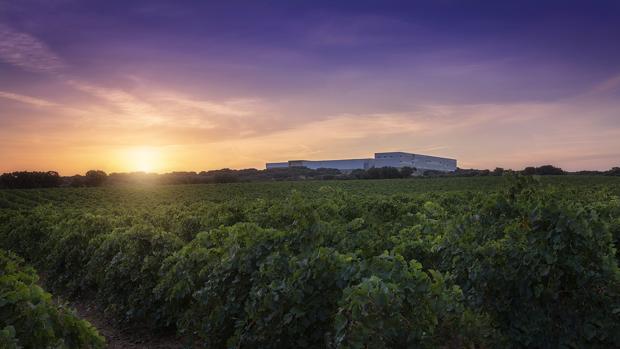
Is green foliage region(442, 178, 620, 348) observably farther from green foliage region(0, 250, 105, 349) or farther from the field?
green foliage region(0, 250, 105, 349)

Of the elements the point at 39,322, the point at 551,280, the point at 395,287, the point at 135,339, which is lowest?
the point at 135,339

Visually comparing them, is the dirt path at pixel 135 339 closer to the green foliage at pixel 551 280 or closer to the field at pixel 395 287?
the field at pixel 395 287

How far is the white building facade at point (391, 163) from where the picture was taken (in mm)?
117250

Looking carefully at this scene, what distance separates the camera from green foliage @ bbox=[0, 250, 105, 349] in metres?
3.80

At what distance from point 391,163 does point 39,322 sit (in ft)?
381

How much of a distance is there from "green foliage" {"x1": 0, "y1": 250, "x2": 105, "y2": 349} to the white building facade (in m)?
113

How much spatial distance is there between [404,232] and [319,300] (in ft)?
15.8

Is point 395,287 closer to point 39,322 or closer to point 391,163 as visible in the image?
point 39,322

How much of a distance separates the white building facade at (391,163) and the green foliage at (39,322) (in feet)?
371

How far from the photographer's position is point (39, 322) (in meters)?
3.84

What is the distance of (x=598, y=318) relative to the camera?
6.02 m

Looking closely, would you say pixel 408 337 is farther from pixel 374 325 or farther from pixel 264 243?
pixel 264 243

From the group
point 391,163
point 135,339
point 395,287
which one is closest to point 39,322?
point 395,287

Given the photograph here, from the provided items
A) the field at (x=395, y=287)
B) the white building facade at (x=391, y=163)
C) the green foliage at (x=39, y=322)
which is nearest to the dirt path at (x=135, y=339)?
the field at (x=395, y=287)
